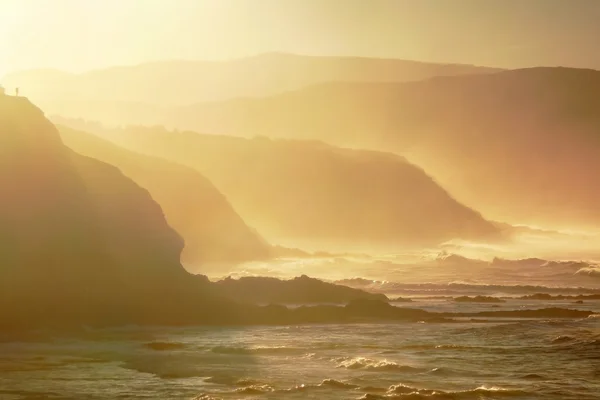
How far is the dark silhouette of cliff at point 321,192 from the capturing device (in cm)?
14275

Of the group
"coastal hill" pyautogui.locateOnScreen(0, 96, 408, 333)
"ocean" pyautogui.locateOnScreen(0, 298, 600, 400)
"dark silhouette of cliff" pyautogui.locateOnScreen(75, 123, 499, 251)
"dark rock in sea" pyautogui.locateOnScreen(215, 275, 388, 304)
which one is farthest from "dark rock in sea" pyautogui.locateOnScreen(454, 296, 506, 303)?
"dark silhouette of cliff" pyautogui.locateOnScreen(75, 123, 499, 251)

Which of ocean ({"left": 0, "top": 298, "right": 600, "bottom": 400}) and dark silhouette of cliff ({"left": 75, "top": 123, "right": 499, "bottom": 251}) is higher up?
dark silhouette of cliff ({"left": 75, "top": 123, "right": 499, "bottom": 251})

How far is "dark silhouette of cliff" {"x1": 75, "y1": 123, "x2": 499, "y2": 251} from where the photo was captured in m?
143

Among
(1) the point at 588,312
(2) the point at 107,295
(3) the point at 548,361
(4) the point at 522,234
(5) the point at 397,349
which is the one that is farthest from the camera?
(4) the point at 522,234

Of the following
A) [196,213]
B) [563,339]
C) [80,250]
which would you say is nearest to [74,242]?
[80,250]

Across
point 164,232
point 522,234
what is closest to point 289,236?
point 522,234

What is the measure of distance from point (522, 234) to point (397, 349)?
108 m

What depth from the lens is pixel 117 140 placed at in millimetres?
136250

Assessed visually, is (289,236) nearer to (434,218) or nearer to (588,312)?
(434,218)

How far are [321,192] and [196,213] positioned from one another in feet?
203

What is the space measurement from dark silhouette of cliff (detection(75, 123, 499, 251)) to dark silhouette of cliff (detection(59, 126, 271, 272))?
36.6m

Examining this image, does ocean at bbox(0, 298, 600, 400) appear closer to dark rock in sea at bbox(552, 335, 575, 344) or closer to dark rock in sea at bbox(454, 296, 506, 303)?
dark rock in sea at bbox(552, 335, 575, 344)

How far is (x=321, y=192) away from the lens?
154 m


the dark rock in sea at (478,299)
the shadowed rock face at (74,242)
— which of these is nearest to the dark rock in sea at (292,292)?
the shadowed rock face at (74,242)
